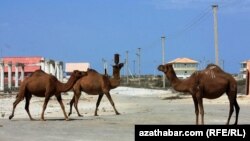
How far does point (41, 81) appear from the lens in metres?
24.7

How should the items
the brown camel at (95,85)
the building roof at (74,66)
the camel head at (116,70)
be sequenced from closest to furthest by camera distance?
the brown camel at (95,85) → the camel head at (116,70) → the building roof at (74,66)

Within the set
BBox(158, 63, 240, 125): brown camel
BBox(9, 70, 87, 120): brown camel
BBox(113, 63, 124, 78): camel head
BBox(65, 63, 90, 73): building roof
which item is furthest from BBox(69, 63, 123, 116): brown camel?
BBox(65, 63, 90, 73): building roof

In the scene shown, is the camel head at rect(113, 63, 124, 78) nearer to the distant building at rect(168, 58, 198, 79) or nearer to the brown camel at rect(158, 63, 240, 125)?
the brown camel at rect(158, 63, 240, 125)

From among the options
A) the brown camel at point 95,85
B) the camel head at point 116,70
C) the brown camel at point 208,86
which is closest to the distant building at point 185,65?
the camel head at point 116,70

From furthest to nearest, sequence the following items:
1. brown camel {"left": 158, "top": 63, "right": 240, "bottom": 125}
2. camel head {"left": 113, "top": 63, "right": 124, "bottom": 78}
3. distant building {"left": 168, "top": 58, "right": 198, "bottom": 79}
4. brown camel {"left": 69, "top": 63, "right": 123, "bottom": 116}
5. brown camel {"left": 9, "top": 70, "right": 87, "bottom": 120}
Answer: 1. distant building {"left": 168, "top": 58, "right": 198, "bottom": 79}
2. camel head {"left": 113, "top": 63, "right": 124, "bottom": 78}
3. brown camel {"left": 69, "top": 63, "right": 123, "bottom": 116}
4. brown camel {"left": 9, "top": 70, "right": 87, "bottom": 120}
5. brown camel {"left": 158, "top": 63, "right": 240, "bottom": 125}

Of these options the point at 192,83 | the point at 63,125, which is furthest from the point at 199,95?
the point at 63,125

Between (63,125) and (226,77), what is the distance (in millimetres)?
6144

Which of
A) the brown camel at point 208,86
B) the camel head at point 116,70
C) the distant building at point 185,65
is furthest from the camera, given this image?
the distant building at point 185,65

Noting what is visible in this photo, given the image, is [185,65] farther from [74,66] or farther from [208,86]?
[208,86]

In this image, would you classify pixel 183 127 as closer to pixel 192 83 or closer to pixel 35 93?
pixel 192 83

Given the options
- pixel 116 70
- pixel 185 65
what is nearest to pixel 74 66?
pixel 185 65

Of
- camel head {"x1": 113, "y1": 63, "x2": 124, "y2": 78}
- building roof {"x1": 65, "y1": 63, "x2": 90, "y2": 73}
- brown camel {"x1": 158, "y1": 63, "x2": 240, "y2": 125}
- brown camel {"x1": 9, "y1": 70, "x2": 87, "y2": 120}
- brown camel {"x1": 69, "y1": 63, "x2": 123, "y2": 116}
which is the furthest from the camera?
building roof {"x1": 65, "y1": 63, "x2": 90, "y2": 73}

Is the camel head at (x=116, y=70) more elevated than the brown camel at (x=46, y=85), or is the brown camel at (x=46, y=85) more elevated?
the camel head at (x=116, y=70)

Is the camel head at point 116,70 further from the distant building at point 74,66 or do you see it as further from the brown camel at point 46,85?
the distant building at point 74,66
